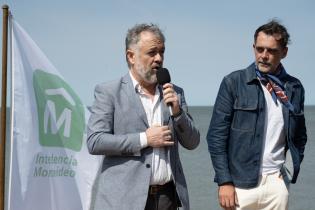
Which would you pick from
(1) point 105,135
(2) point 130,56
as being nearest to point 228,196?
(1) point 105,135

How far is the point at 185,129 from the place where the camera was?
10.4ft

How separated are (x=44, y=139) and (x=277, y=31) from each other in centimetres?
234

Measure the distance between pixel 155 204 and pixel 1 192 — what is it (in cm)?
172

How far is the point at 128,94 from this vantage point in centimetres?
322

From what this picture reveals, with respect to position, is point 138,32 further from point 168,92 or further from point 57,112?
point 57,112

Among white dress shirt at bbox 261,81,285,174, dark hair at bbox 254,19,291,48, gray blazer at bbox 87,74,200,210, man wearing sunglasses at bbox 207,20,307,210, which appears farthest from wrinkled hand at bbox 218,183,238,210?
dark hair at bbox 254,19,291,48

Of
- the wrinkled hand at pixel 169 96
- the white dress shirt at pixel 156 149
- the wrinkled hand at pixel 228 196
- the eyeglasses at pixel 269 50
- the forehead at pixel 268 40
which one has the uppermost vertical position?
the forehead at pixel 268 40

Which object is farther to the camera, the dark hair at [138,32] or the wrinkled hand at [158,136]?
the dark hair at [138,32]

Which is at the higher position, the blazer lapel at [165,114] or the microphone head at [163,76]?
the microphone head at [163,76]

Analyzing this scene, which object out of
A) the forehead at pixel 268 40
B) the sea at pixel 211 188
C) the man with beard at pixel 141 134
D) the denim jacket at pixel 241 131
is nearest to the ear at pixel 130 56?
the man with beard at pixel 141 134

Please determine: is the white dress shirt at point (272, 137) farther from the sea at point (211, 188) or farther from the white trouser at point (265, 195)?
the sea at point (211, 188)

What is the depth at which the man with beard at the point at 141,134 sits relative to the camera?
3.07 m

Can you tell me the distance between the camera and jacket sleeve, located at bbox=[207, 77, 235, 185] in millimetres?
3525

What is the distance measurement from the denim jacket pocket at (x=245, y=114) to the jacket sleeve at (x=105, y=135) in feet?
2.78
